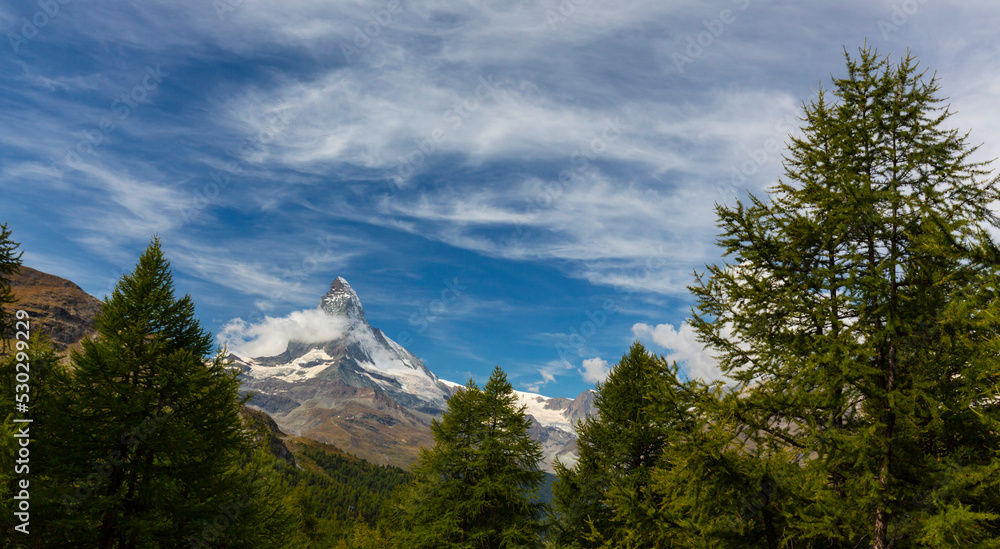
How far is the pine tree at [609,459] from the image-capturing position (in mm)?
17484

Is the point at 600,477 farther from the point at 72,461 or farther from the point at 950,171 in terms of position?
the point at 72,461

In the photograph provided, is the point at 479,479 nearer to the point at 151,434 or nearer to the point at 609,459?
the point at 609,459

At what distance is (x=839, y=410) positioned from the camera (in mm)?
8391

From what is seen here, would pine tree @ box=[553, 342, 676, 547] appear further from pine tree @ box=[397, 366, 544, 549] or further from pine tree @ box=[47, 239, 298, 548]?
pine tree @ box=[47, 239, 298, 548]

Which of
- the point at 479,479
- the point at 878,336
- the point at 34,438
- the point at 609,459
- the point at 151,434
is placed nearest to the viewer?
the point at 878,336

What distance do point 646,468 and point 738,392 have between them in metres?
9.43

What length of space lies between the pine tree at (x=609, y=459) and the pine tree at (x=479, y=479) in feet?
5.63

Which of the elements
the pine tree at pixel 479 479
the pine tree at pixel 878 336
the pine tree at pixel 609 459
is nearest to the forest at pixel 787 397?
the pine tree at pixel 878 336

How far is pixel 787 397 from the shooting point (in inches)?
325

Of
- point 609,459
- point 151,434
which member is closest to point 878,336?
point 609,459

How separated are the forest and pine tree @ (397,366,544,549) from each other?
722cm

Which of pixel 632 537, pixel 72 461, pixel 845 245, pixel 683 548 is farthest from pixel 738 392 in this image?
pixel 72 461

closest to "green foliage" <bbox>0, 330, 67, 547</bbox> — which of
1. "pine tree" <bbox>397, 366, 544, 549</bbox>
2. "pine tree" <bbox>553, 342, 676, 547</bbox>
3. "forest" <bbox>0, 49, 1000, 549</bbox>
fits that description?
"forest" <bbox>0, 49, 1000, 549</bbox>

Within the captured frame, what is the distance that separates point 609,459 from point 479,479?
6.46 metres
